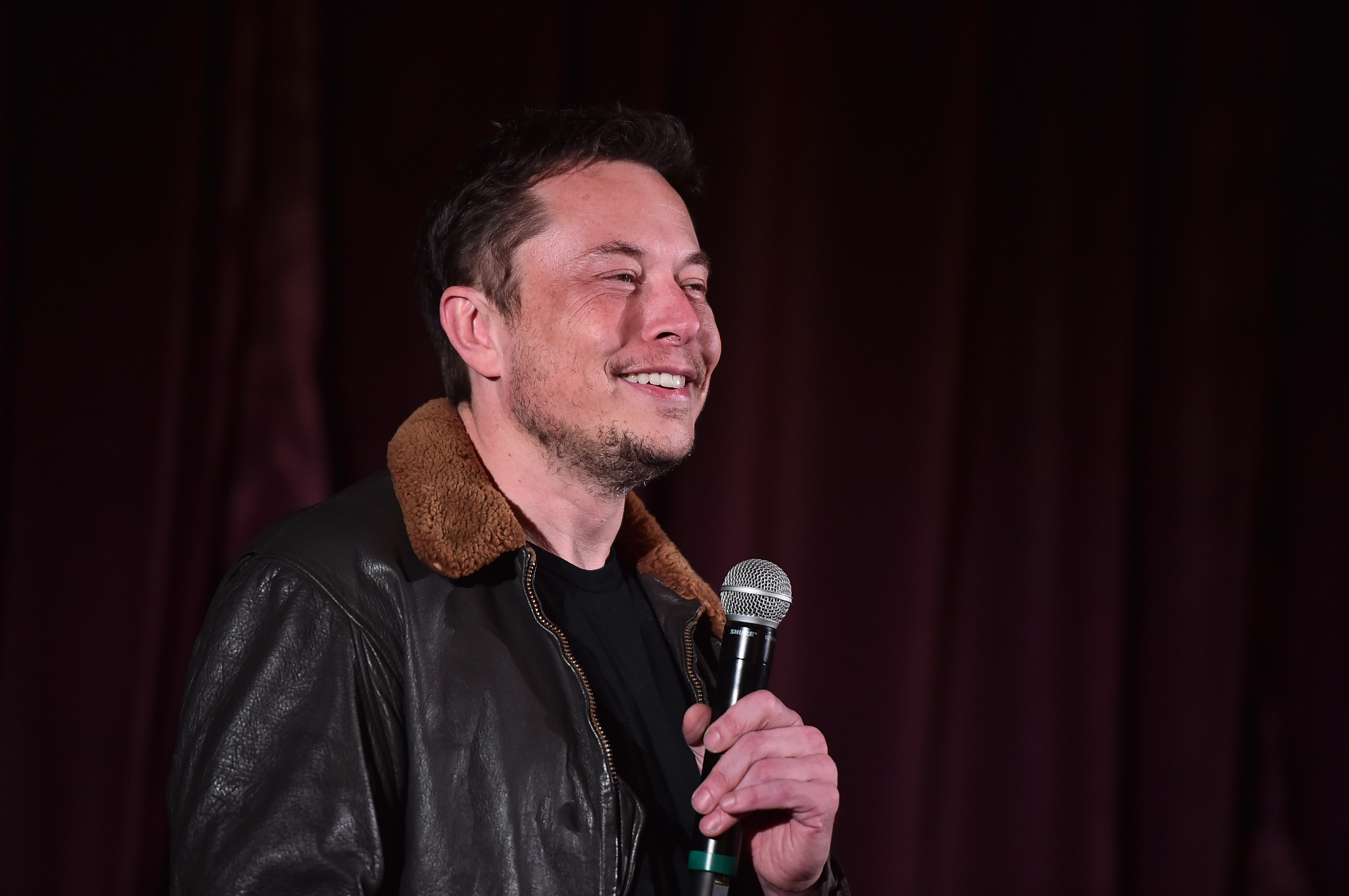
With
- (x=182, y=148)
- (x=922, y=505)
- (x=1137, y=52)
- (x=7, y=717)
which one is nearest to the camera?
(x=7, y=717)

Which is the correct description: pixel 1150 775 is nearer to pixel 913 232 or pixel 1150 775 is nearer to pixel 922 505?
pixel 922 505

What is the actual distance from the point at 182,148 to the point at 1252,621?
2.53 m

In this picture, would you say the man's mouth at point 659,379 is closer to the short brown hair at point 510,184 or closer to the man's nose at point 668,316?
the man's nose at point 668,316

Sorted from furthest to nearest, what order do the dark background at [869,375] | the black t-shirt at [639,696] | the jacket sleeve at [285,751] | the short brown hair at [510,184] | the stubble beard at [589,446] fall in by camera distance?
the dark background at [869,375], the short brown hair at [510,184], the stubble beard at [589,446], the black t-shirt at [639,696], the jacket sleeve at [285,751]

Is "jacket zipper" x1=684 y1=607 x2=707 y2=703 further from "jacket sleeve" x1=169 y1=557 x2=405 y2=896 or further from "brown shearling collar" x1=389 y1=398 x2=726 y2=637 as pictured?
"jacket sleeve" x1=169 y1=557 x2=405 y2=896

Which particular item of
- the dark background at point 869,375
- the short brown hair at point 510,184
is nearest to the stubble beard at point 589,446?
the short brown hair at point 510,184

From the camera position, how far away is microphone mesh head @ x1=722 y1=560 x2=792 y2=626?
1.01 meters

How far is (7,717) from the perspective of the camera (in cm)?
165

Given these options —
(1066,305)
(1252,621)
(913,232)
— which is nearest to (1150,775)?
(1252,621)

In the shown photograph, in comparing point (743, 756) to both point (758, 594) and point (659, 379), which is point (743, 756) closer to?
point (758, 594)

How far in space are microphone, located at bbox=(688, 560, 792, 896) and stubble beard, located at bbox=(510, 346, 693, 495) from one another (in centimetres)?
23

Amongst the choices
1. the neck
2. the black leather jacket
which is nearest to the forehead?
the neck

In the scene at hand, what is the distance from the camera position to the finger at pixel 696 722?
1.03 m

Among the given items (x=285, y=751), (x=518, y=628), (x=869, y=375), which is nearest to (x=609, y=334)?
(x=518, y=628)
